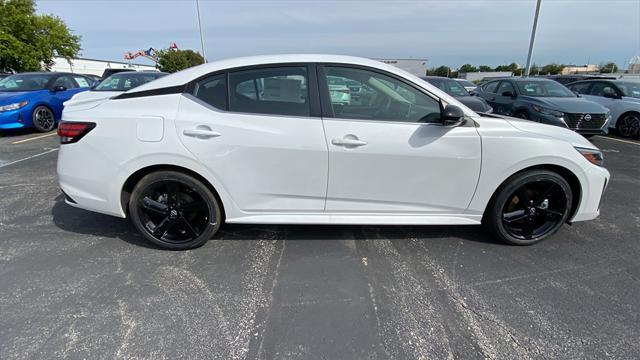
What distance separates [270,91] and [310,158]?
2.11 ft

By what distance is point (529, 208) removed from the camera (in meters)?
3.04

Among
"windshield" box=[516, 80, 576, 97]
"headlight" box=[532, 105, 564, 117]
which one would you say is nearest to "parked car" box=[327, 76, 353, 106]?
"headlight" box=[532, 105, 564, 117]

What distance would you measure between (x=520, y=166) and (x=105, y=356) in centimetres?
323

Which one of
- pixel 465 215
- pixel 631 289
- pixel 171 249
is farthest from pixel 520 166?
pixel 171 249

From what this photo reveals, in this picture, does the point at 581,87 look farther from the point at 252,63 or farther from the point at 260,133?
the point at 260,133

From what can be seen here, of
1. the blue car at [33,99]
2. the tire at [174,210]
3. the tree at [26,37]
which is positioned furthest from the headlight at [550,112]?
the tree at [26,37]

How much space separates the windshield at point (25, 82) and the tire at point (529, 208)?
1034 centimetres

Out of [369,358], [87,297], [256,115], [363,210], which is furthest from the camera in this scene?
[363,210]

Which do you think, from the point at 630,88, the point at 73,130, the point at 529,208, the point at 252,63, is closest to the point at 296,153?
the point at 252,63

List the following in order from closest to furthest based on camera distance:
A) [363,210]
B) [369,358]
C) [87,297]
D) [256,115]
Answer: [369,358]
[87,297]
[256,115]
[363,210]

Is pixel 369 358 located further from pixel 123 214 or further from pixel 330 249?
pixel 123 214

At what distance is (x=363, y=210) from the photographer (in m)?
2.89

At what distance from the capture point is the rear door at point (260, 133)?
263 cm

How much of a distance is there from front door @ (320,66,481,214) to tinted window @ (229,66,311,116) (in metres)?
0.21
